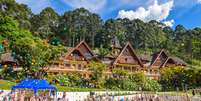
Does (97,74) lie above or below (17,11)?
below

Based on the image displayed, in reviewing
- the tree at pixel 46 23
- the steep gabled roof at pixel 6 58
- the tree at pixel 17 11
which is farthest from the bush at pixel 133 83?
the tree at pixel 46 23

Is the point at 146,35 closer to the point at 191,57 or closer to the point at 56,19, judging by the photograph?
the point at 191,57

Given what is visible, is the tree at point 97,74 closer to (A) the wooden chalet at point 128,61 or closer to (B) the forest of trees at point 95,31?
(A) the wooden chalet at point 128,61

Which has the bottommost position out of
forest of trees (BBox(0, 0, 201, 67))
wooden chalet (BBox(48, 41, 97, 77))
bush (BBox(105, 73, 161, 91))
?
bush (BBox(105, 73, 161, 91))

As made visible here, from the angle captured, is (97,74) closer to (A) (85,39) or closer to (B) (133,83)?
(B) (133,83)

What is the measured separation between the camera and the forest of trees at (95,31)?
78.5 m

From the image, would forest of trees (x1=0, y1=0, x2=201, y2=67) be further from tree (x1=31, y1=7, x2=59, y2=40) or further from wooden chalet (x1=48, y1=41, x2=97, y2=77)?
wooden chalet (x1=48, y1=41, x2=97, y2=77)

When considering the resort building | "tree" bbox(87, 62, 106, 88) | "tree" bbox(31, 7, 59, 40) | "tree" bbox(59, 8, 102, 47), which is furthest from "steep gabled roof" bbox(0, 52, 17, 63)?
"tree" bbox(59, 8, 102, 47)

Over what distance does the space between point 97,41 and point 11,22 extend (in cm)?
3826

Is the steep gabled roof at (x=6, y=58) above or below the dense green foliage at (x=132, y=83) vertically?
above

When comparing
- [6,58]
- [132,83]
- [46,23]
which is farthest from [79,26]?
[132,83]

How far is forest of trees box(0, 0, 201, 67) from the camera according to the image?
3092 inches

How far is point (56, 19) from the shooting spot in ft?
289

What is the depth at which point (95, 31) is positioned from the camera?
94.6m
